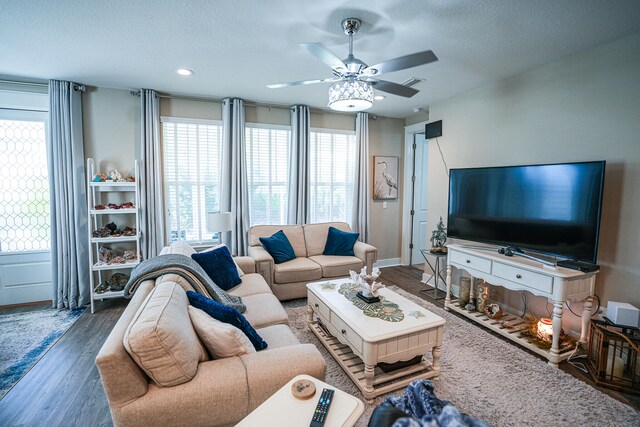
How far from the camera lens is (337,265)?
390 cm

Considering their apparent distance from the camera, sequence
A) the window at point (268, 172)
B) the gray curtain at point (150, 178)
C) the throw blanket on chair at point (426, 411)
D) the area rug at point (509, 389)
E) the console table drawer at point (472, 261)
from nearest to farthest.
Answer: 1. the throw blanket on chair at point (426, 411)
2. the area rug at point (509, 389)
3. the console table drawer at point (472, 261)
4. the gray curtain at point (150, 178)
5. the window at point (268, 172)

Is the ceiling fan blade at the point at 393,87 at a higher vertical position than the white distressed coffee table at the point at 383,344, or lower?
higher

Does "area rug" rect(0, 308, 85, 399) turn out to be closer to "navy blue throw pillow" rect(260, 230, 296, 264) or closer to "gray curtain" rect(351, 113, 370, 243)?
"navy blue throw pillow" rect(260, 230, 296, 264)

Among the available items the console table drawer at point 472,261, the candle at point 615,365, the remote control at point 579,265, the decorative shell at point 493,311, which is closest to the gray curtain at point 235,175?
the console table drawer at point 472,261

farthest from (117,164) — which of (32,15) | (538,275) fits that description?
(538,275)

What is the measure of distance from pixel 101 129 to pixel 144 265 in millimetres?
2652

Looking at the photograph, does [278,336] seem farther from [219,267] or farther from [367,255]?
[367,255]

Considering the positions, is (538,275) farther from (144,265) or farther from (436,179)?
(144,265)

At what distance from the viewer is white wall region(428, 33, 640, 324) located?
2.40 meters

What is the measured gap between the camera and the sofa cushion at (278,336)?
76.1 inches

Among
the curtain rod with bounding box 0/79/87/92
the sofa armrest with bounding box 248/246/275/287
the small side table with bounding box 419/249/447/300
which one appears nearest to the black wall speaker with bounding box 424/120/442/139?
the small side table with bounding box 419/249/447/300

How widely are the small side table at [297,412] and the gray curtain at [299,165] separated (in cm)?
348

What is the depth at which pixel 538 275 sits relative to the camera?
99.9 inches

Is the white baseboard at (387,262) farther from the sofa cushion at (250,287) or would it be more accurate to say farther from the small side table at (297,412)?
the small side table at (297,412)
